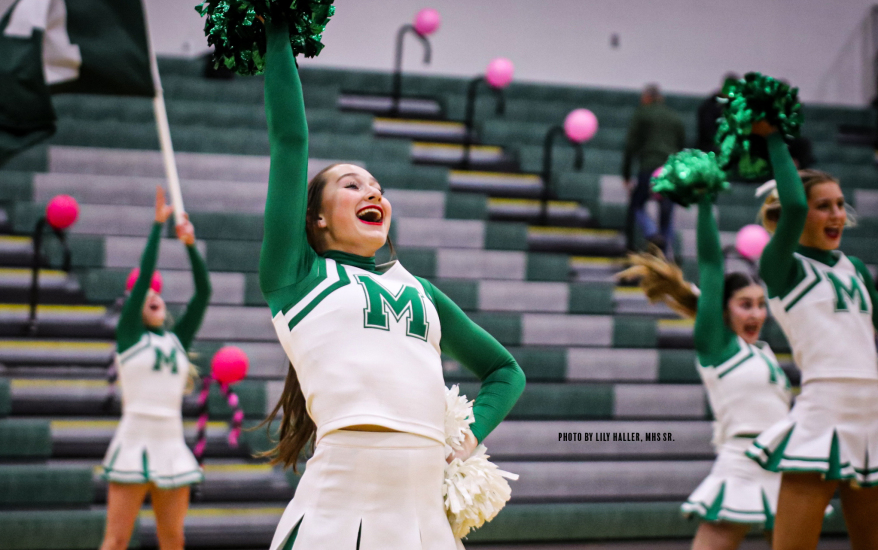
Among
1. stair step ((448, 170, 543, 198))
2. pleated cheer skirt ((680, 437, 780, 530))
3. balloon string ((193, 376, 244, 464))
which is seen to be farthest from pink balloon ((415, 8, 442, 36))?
pleated cheer skirt ((680, 437, 780, 530))

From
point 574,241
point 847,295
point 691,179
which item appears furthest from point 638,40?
point 847,295

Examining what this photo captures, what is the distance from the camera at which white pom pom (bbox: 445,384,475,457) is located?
5.90ft

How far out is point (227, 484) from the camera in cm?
524

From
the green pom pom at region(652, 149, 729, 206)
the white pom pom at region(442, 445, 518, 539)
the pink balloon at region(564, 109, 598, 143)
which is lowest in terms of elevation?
the white pom pom at region(442, 445, 518, 539)

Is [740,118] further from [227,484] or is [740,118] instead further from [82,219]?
[82,219]

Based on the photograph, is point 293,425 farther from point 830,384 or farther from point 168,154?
point 168,154

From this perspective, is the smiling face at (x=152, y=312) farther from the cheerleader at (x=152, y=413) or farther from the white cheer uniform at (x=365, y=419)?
the white cheer uniform at (x=365, y=419)

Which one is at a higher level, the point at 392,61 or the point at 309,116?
the point at 392,61

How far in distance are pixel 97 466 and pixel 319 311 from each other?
383 cm

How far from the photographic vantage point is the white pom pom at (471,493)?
1.73 metres

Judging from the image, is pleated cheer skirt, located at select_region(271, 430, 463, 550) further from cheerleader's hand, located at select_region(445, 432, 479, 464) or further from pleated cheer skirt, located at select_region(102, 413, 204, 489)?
pleated cheer skirt, located at select_region(102, 413, 204, 489)

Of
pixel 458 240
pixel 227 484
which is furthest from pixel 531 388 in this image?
pixel 227 484

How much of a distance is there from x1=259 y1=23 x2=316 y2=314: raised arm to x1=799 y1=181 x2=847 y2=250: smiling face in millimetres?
1700

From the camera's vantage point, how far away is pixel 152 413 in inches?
161
